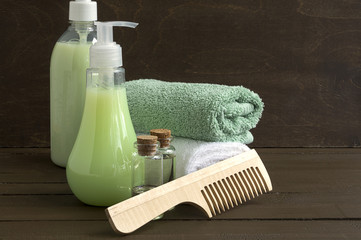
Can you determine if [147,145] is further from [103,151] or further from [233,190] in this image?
[233,190]

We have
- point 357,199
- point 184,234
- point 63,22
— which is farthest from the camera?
point 63,22

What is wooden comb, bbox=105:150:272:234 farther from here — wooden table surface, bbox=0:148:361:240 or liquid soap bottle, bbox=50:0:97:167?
liquid soap bottle, bbox=50:0:97:167

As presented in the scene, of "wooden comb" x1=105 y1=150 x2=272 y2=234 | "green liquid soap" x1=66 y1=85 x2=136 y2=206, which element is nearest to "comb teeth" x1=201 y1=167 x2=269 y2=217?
"wooden comb" x1=105 y1=150 x2=272 y2=234

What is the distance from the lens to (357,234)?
671mm

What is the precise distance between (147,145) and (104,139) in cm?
6

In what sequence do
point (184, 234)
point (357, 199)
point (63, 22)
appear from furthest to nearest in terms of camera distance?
1. point (63, 22)
2. point (357, 199)
3. point (184, 234)

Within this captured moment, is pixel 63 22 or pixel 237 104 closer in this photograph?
pixel 237 104

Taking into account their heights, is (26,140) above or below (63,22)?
below

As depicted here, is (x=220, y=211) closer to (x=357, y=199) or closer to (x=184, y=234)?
(x=184, y=234)

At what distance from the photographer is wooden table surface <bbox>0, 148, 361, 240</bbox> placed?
0.67 metres

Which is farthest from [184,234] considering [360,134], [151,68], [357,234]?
[360,134]

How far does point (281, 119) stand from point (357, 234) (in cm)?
45

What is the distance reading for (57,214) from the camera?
2.35ft

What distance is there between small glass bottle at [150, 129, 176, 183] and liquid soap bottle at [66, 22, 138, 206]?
0.04 m
